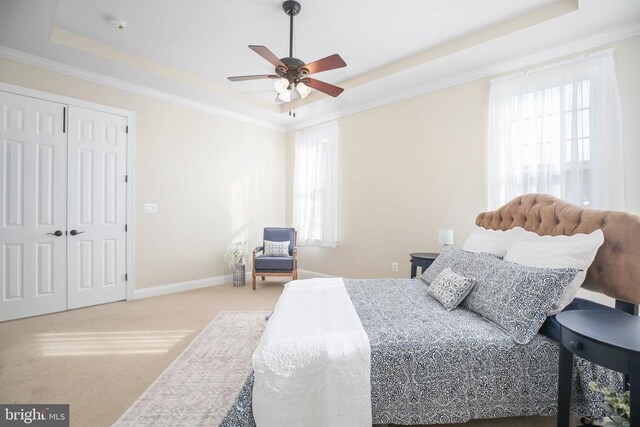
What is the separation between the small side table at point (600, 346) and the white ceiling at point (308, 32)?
96.6 inches

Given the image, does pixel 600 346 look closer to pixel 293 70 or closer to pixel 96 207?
pixel 293 70

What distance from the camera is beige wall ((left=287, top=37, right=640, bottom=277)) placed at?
8.50 feet

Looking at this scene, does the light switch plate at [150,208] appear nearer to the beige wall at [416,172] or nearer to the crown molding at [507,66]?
the beige wall at [416,172]

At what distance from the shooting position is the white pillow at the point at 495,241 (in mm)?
2486

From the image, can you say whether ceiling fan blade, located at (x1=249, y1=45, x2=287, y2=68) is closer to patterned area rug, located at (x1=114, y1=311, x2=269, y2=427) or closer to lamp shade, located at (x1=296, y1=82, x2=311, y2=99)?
lamp shade, located at (x1=296, y1=82, x2=311, y2=99)

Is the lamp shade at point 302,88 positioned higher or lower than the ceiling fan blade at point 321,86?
lower

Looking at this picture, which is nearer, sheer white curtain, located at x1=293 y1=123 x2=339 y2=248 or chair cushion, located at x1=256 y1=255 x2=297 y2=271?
chair cushion, located at x1=256 y1=255 x2=297 y2=271

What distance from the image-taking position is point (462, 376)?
4.80 ft

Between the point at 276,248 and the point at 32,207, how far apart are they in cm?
300

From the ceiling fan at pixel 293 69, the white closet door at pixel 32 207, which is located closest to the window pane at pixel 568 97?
the ceiling fan at pixel 293 69

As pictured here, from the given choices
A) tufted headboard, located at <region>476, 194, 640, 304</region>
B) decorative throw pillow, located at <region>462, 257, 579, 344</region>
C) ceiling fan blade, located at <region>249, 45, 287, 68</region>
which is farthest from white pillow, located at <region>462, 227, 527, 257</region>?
ceiling fan blade, located at <region>249, 45, 287, 68</region>

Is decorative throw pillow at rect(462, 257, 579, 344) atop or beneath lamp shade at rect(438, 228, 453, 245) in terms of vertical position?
beneath

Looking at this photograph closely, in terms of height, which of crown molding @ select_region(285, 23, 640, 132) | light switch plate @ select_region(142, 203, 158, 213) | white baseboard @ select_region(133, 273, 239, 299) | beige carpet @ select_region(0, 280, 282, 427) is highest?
crown molding @ select_region(285, 23, 640, 132)

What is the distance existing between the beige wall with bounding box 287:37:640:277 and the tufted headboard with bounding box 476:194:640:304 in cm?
81
